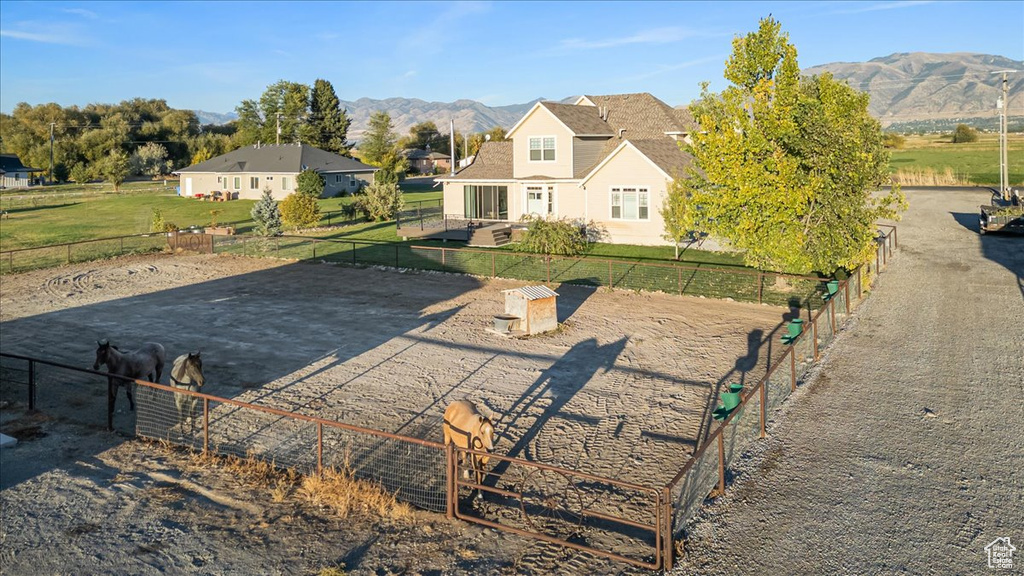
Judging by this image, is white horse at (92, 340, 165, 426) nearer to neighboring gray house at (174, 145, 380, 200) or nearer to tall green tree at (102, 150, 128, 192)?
neighboring gray house at (174, 145, 380, 200)

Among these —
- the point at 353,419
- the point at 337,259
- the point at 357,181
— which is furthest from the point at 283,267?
the point at 357,181

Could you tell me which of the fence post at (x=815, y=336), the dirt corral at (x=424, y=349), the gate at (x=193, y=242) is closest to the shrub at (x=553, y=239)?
the dirt corral at (x=424, y=349)

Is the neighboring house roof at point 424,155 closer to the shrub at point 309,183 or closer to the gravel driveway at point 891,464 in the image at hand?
the shrub at point 309,183

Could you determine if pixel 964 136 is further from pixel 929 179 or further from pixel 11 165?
pixel 11 165

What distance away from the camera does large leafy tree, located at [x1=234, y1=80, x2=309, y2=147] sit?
110188mm

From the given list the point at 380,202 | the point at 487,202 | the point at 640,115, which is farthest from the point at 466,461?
the point at 380,202

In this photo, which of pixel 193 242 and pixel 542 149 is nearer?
pixel 193 242

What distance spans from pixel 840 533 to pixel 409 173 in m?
106

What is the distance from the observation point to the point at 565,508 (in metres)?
11.6

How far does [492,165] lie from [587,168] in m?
7.05

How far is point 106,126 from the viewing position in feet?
414

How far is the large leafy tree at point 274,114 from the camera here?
362ft

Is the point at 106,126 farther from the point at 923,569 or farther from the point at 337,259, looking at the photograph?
the point at 923,569

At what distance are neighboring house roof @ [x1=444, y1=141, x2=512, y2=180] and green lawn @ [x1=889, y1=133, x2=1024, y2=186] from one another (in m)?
43.6
